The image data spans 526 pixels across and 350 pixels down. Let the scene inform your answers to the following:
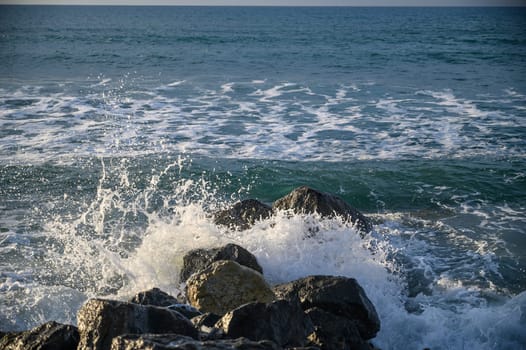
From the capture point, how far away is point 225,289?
5961mm

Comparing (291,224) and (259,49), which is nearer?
(291,224)

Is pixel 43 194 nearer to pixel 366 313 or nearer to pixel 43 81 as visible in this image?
pixel 366 313

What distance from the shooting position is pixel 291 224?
8.01 metres

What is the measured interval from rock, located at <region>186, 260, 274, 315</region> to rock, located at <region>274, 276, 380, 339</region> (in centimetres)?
35

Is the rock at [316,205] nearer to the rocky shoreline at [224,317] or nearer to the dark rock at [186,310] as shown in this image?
the rocky shoreline at [224,317]

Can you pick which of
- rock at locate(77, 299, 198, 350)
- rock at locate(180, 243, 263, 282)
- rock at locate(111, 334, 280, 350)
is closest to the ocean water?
rock at locate(180, 243, 263, 282)

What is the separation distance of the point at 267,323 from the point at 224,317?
0.38 meters

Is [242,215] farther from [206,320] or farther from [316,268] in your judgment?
[206,320]

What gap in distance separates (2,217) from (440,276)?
710 cm

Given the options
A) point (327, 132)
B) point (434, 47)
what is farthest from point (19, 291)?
point (434, 47)

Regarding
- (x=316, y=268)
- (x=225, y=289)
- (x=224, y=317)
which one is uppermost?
(x=224, y=317)

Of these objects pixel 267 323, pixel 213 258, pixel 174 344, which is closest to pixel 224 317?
pixel 267 323

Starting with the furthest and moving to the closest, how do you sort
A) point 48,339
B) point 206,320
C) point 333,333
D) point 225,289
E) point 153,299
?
point 225,289 → point 153,299 → point 333,333 → point 206,320 → point 48,339

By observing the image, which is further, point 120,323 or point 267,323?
point 267,323
